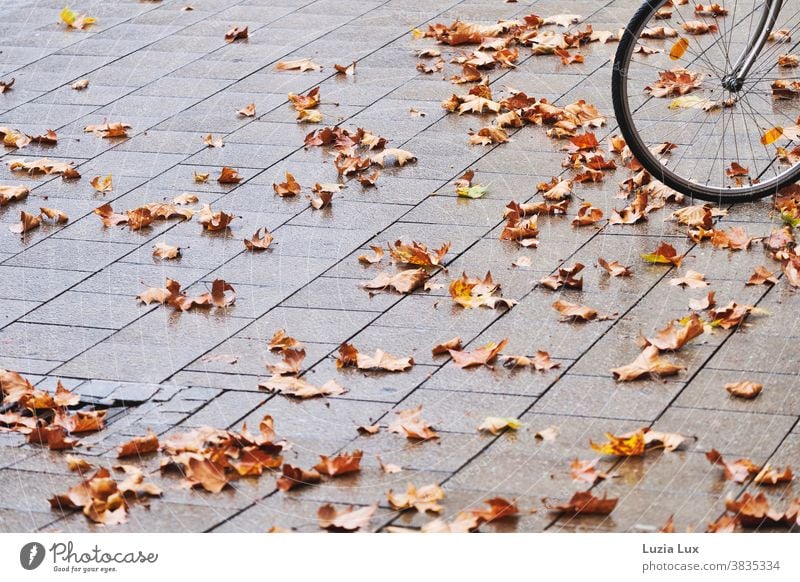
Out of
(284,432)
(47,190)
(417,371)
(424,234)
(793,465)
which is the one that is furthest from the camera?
(47,190)

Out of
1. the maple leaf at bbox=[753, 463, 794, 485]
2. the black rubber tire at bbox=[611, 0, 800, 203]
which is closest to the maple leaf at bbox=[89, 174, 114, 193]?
the black rubber tire at bbox=[611, 0, 800, 203]

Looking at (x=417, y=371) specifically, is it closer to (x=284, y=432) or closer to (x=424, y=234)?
(x=284, y=432)

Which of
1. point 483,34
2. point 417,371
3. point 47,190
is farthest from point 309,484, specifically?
point 483,34

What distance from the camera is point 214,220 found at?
Answer: 536 centimetres

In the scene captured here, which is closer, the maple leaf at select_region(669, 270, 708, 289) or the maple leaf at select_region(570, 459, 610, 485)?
the maple leaf at select_region(570, 459, 610, 485)

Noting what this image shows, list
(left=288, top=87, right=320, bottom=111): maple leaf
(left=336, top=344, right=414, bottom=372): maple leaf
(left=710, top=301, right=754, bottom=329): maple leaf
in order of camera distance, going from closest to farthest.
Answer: (left=336, top=344, right=414, bottom=372): maple leaf, (left=710, top=301, right=754, bottom=329): maple leaf, (left=288, top=87, right=320, bottom=111): maple leaf

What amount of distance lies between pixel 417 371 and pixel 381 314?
453 millimetres

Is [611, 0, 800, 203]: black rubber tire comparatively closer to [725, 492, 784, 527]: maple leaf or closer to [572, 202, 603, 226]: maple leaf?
[572, 202, 603, 226]: maple leaf

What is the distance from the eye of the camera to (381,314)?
14.9 feet

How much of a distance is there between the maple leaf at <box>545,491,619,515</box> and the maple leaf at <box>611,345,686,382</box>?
0.71 meters

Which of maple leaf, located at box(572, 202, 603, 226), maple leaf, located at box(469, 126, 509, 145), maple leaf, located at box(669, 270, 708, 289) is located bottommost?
maple leaf, located at box(669, 270, 708, 289)

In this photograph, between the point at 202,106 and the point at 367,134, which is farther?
the point at 202,106
